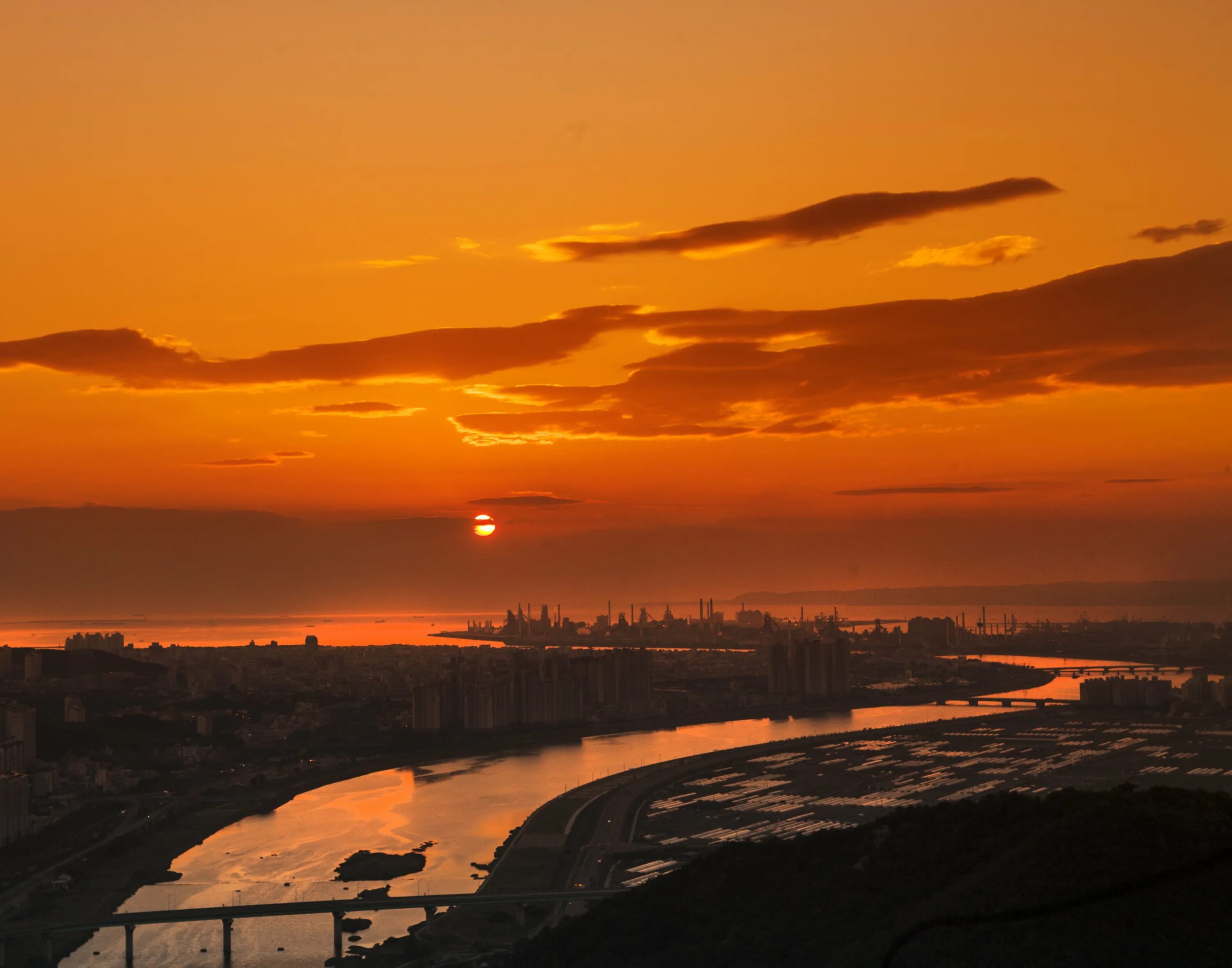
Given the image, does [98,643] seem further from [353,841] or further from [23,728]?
[353,841]

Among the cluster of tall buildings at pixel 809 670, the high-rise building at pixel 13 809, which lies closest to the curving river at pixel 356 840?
the high-rise building at pixel 13 809

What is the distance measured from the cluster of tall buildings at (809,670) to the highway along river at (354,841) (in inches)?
463

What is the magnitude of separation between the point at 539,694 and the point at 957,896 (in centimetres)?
3497

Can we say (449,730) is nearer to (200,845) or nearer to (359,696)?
(359,696)

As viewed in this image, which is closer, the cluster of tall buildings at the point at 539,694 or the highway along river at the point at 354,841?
the highway along river at the point at 354,841

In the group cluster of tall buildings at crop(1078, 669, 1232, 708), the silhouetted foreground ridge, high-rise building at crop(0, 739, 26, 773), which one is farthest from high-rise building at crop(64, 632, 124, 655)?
the silhouetted foreground ridge

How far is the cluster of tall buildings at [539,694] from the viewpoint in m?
41.4

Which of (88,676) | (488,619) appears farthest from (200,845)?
(488,619)

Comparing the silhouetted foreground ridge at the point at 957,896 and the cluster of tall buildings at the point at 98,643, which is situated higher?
the cluster of tall buildings at the point at 98,643

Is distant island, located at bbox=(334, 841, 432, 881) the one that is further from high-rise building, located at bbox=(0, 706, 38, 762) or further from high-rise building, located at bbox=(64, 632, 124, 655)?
high-rise building, located at bbox=(64, 632, 124, 655)

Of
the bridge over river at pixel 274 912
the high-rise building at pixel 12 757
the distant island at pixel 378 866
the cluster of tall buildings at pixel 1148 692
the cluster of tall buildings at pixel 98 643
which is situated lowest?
the distant island at pixel 378 866

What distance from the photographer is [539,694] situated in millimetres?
43875

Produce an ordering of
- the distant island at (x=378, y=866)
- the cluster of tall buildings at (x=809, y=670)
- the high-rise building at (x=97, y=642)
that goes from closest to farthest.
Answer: the distant island at (x=378, y=866) → the cluster of tall buildings at (x=809, y=670) → the high-rise building at (x=97, y=642)

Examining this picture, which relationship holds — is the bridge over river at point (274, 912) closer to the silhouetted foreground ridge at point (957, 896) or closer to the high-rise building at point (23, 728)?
the silhouetted foreground ridge at point (957, 896)
